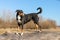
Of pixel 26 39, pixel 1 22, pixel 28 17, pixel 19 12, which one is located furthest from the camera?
pixel 1 22

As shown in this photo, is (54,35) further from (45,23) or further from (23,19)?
(45,23)

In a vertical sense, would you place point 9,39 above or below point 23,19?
below

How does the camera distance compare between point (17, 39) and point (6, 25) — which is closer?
point (17, 39)

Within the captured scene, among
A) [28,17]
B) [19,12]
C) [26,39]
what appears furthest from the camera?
[28,17]

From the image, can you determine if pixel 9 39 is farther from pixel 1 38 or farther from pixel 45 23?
pixel 45 23

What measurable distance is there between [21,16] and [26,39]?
363cm

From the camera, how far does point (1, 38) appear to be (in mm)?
10797

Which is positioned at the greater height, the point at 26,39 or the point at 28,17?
the point at 28,17

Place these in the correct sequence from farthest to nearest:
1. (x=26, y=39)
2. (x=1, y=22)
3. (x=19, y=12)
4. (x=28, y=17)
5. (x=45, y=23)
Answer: (x=1, y=22) < (x=45, y=23) < (x=28, y=17) < (x=19, y=12) < (x=26, y=39)

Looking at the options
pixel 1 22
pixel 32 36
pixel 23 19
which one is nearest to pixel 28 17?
pixel 23 19

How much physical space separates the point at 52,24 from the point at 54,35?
561 inches

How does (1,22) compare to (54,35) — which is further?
(1,22)

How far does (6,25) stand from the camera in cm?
2595

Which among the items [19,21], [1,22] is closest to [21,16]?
[19,21]
